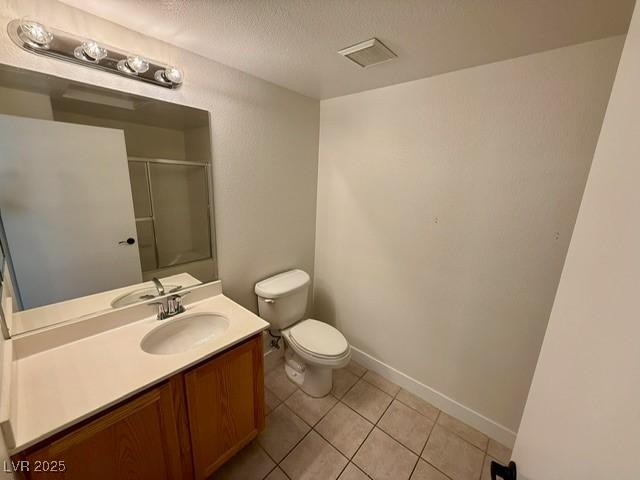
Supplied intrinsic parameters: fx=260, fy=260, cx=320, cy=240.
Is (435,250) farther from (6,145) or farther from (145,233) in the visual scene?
(6,145)

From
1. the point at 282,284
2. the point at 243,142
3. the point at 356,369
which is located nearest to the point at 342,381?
the point at 356,369

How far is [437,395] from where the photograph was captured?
1.82 meters

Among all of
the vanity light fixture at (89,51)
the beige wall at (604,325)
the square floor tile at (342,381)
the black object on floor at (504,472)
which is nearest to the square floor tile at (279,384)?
the square floor tile at (342,381)

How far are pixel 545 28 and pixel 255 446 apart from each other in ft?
8.06

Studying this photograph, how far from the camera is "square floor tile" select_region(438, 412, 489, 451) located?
159 cm

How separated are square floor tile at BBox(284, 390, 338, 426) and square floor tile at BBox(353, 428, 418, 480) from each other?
0.33m

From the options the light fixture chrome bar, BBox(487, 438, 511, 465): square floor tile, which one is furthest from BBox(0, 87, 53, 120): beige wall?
BBox(487, 438, 511, 465): square floor tile

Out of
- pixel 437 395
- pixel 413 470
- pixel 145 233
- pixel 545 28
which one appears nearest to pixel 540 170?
pixel 545 28

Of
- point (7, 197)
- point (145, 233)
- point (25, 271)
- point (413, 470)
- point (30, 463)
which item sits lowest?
point (413, 470)

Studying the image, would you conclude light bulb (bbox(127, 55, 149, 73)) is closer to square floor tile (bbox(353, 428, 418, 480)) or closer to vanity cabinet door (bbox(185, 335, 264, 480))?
vanity cabinet door (bbox(185, 335, 264, 480))

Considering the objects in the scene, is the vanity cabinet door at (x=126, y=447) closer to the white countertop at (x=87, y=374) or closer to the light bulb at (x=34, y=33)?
the white countertop at (x=87, y=374)

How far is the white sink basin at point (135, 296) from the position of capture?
1.29 meters

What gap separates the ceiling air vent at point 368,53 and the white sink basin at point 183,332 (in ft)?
5.03

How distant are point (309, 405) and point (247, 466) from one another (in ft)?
1.69
